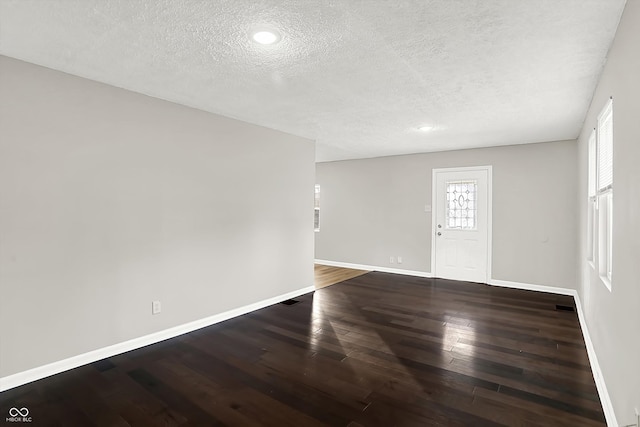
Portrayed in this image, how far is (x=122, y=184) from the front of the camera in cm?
313

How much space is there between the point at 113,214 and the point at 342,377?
2.43 m

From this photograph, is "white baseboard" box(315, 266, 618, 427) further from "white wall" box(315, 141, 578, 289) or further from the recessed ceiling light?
the recessed ceiling light

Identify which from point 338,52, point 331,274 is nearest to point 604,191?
point 338,52

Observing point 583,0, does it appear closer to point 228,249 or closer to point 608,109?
point 608,109

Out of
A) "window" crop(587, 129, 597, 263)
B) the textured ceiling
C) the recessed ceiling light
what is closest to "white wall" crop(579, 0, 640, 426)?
the textured ceiling

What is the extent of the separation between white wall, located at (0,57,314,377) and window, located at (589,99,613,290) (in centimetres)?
355

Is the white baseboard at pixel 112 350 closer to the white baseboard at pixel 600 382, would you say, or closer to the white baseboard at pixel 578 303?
the white baseboard at pixel 578 303

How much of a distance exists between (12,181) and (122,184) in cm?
77

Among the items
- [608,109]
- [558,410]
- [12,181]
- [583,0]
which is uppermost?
[583,0]

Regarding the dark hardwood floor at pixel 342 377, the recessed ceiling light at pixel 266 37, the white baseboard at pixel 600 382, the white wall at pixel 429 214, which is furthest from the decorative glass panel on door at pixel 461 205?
the recessed ceiling light at pixel 266 37

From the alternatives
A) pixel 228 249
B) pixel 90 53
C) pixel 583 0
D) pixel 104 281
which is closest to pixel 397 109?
pixel 583 0

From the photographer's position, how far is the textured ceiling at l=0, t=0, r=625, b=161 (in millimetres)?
1901

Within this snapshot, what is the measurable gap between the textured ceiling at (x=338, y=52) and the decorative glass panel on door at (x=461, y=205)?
2.31 metres

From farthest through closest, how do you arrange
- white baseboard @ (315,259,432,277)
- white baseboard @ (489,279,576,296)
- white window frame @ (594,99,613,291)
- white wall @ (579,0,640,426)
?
white baseboard @ (315,259,432,277) → white baseboard @ (489,279,576,296) → white window frame @ (594,99,613,291) → white wall @ (579,0,640,426)
